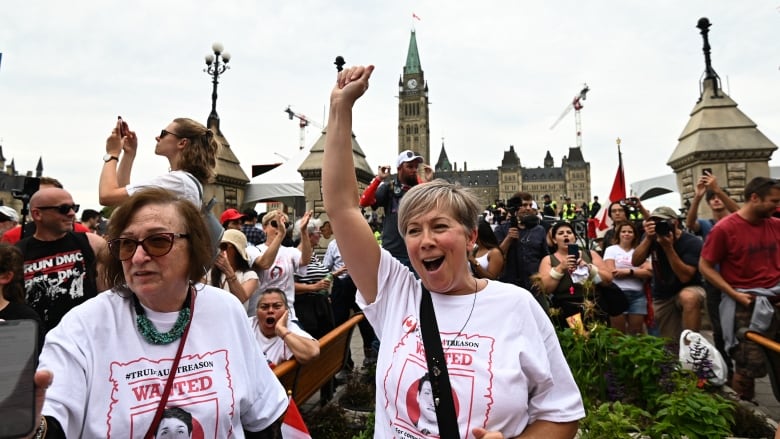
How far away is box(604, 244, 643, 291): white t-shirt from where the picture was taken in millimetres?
6031

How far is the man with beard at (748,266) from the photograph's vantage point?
4.34 meters

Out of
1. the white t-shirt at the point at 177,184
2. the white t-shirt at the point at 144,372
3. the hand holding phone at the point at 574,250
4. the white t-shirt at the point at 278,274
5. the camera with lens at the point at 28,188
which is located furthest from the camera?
the camera with lens at the point at 28,188

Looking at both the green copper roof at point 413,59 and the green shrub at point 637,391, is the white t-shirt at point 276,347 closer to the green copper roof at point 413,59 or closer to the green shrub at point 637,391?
the green shrub at point 637,391

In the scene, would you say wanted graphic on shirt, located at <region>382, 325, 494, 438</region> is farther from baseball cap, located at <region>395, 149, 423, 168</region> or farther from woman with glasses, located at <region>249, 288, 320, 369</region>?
baseball cap, located at <region>395, 149, 423, 168</region>

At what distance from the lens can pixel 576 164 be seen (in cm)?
12794

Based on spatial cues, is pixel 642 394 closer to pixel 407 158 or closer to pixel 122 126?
pixel 407 158

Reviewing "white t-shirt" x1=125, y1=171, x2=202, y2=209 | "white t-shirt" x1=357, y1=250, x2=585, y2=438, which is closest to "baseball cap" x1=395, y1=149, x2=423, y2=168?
"white t-shirt" x1=125, y1=171, x2=202, y2=209

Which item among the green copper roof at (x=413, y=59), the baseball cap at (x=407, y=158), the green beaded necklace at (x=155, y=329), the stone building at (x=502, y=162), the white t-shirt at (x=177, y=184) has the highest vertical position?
the green copper roof at (x=413, y=59)

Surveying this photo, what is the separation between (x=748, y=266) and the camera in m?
4.54

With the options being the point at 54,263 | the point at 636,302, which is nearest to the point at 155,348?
the point at 54,263

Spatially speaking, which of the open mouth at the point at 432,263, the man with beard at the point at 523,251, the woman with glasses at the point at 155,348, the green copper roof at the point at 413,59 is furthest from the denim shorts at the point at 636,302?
the green copper roof at the point at 413,59

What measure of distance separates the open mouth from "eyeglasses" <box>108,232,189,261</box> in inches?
36.4

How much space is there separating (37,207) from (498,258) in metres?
4.40

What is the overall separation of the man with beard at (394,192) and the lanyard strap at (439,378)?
2629 millimetres
